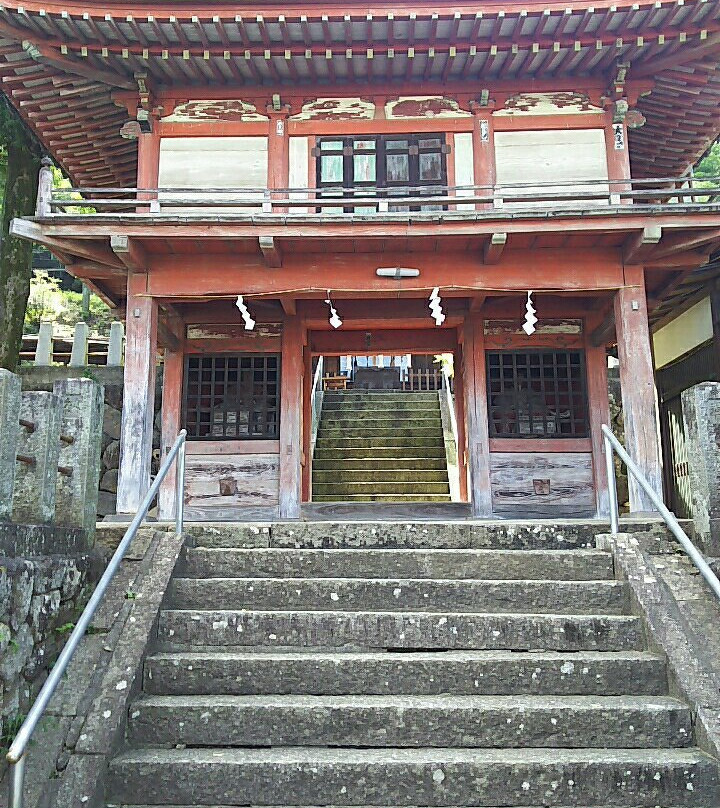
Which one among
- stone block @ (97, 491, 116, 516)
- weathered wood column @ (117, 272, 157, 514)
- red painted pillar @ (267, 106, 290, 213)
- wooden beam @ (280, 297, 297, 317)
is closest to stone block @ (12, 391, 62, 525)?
weathered wood column @ (117, 272, 157, 514)

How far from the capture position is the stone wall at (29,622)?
12.9ft

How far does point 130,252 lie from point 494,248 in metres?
4.22

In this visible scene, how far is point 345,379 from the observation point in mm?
21016

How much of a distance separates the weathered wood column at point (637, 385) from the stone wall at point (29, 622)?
6069 millimetres

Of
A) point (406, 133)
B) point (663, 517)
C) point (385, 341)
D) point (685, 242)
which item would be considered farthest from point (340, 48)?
point (663, 517)

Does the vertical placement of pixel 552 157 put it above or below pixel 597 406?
above

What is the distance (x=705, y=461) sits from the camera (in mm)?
5543

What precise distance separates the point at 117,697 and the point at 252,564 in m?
1.66

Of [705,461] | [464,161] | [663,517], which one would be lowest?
[663,517]

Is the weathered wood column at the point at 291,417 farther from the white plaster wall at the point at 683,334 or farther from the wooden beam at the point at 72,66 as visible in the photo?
the white plaster wall at the point at 683,334

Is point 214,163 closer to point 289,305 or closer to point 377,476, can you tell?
point 289,305

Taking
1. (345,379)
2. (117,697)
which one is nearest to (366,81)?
(117,697)

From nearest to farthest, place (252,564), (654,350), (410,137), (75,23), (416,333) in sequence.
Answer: (252,564), (75,23), (410,137), (416,333), (654,350)

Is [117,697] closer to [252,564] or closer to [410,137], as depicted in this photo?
[252,564]
